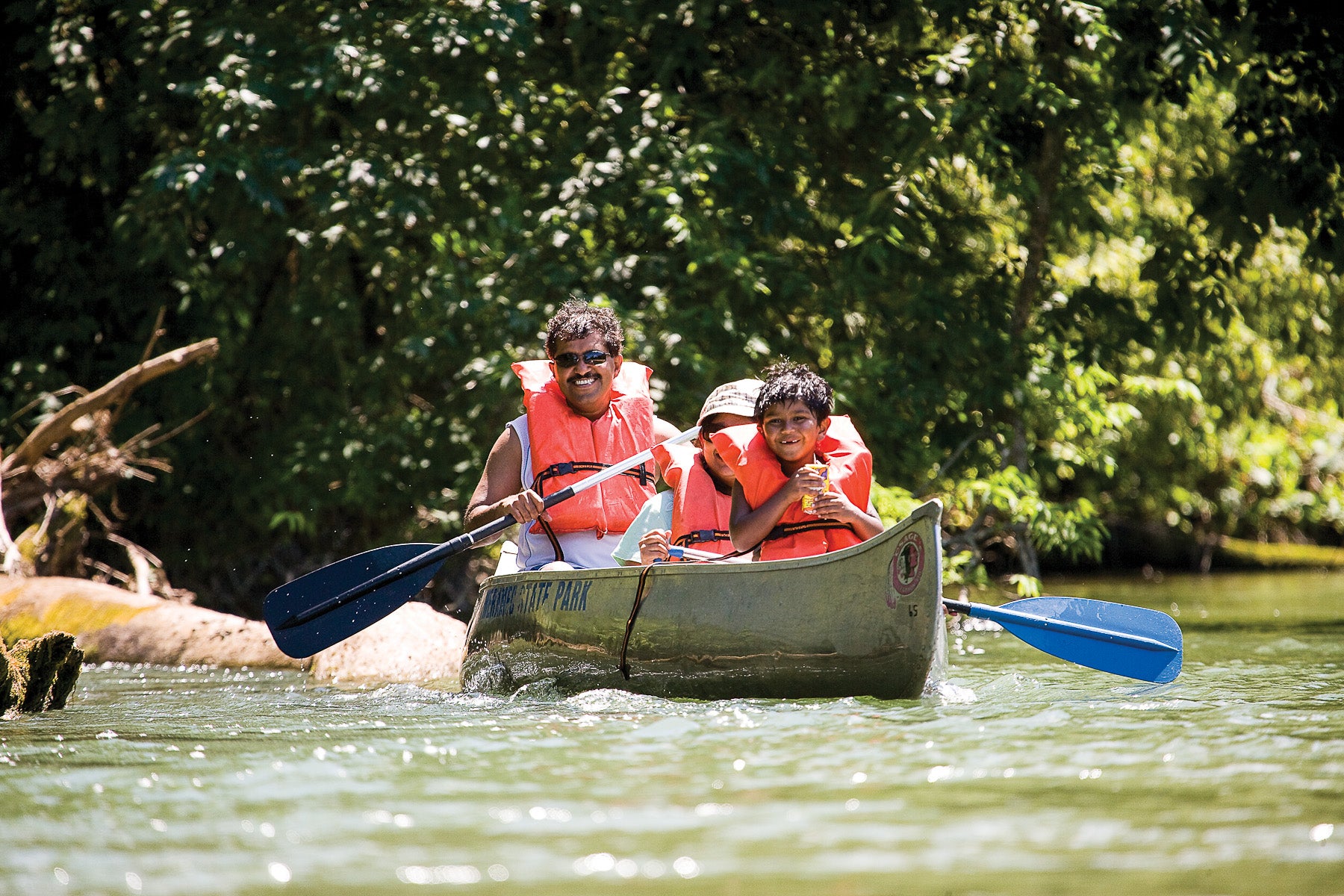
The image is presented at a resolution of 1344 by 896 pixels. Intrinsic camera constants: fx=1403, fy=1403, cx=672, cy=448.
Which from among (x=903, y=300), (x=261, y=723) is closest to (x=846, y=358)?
(x=903, y=300)

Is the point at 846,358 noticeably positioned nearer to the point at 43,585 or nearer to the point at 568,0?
the point at 568,0

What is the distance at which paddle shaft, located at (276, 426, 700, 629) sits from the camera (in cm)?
584

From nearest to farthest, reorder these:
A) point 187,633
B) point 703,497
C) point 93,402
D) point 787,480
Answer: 1. point 787,480
2. point 703,497
3. point 187,633
4. point 93,402

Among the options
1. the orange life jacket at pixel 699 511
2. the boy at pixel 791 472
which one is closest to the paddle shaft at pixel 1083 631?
the boy at pixel 791 472

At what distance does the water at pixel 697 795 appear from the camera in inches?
109

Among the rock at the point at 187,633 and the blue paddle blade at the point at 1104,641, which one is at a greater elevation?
the blue paddle blade at the point at 1104,641

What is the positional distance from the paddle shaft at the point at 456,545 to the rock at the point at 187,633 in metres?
1.21

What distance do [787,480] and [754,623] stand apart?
2.08 ft

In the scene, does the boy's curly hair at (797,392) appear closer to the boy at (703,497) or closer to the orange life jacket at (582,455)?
the boy at (703,497)

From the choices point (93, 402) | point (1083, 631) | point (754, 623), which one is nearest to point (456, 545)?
point (754, 623)

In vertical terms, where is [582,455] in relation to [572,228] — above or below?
below

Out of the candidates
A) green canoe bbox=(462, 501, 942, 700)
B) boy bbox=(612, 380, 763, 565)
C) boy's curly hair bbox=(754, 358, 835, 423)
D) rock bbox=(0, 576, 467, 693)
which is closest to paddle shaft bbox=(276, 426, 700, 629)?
boy bbox=(612, 380, 763, 565)

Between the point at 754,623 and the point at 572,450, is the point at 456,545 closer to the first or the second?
the point at 572,450

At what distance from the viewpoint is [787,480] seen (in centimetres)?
525
